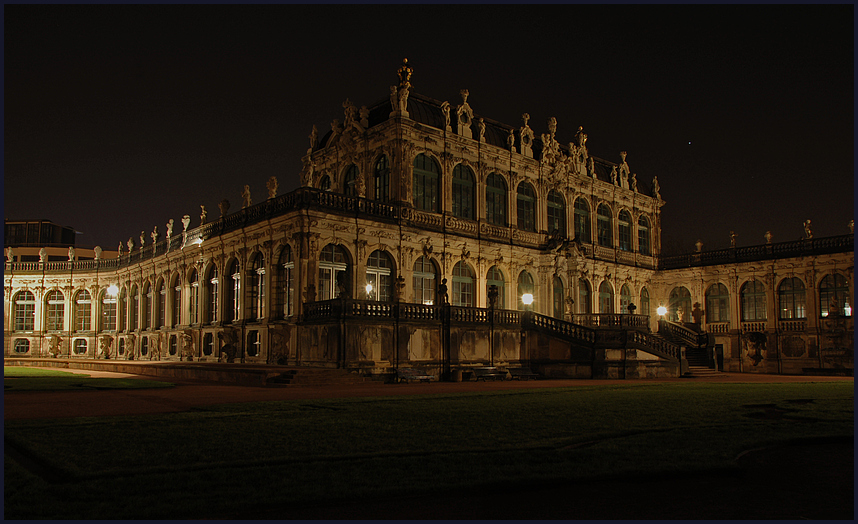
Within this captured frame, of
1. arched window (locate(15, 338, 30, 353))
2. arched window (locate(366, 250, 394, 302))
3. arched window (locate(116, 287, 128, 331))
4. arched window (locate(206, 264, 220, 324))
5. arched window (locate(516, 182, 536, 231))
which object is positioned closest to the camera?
arched window (locate(366, 250, 394, 302))

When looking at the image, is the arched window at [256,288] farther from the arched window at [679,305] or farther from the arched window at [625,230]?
the arched window at [679,305]

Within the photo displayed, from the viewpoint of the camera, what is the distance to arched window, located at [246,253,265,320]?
3347 centimetres

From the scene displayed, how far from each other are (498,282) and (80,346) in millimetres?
34152

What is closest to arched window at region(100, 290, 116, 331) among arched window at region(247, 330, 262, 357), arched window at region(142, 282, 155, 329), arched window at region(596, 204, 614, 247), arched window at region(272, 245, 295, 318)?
arched window at region(142, 282, 155, 329)

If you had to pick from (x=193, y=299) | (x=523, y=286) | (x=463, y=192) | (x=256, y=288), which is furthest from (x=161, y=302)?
(x=523, y=286)

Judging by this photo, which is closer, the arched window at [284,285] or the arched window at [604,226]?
the arched window at [284,285]

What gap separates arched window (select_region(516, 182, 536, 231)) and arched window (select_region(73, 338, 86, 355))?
34.7m

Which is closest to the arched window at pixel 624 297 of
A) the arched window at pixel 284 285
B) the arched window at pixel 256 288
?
the arched window at pixel 284 285

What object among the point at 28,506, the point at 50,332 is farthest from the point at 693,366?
the point at 50,332

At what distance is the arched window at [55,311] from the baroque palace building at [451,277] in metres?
0.59

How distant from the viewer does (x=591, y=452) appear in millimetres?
9016

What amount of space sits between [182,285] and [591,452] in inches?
1411

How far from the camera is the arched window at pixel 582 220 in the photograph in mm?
44219

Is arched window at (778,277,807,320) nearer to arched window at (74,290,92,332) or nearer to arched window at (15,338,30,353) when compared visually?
arched window at (74,290,92,332)
